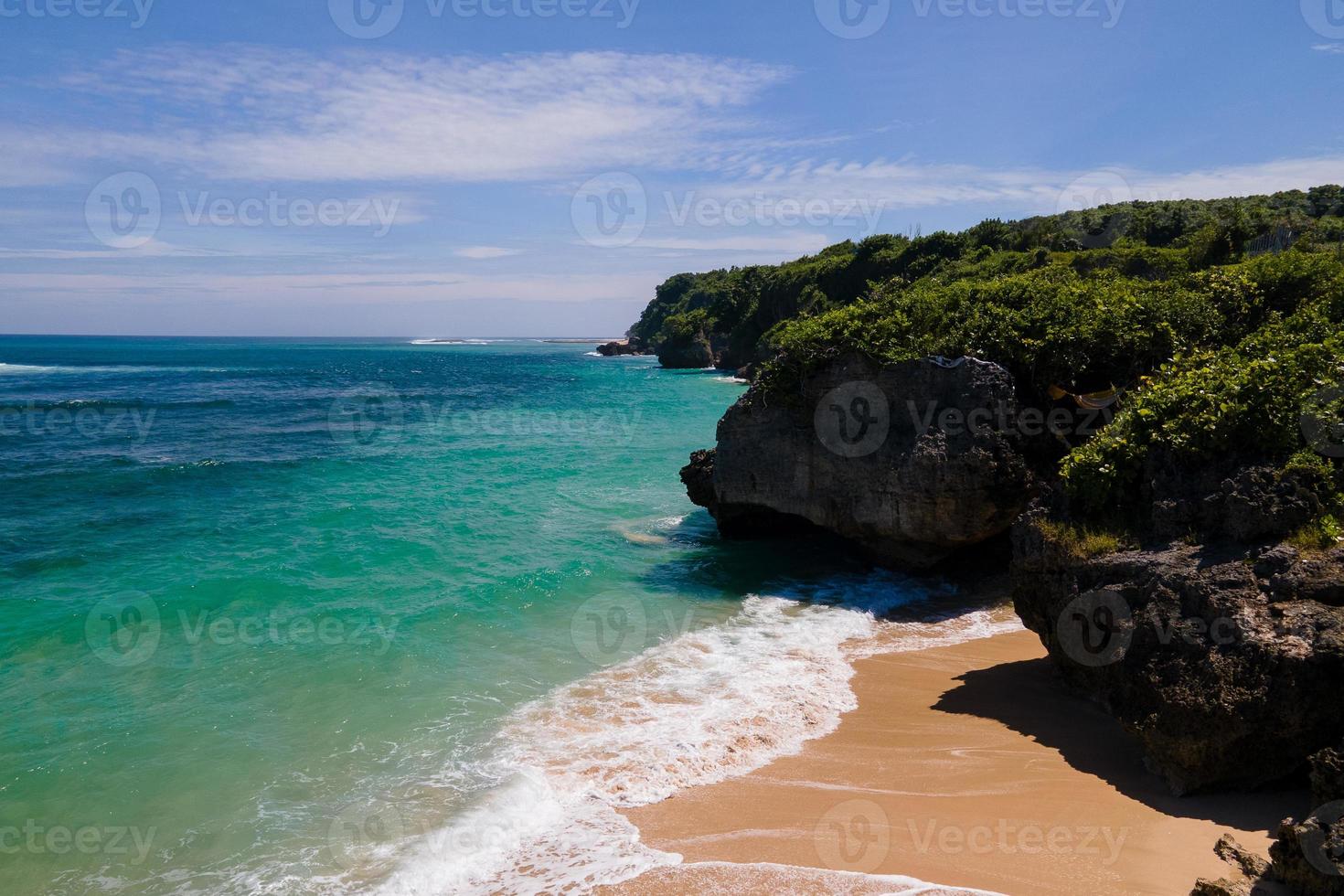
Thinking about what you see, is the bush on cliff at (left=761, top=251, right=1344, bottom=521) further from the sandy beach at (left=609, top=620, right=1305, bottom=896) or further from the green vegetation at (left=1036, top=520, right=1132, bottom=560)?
the sandy beach at (left=609, top=620, right=1305, bottom=896)

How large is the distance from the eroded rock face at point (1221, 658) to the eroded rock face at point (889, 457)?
14.4 feet

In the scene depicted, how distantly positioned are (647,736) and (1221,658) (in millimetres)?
5957

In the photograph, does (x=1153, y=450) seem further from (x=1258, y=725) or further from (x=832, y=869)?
(x=832, y=869)

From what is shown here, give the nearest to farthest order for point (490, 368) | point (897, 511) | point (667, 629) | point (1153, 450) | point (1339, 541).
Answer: point (1339, 541), point (1153, 450), point (667, 629), point (897, 511), point (490, 368)

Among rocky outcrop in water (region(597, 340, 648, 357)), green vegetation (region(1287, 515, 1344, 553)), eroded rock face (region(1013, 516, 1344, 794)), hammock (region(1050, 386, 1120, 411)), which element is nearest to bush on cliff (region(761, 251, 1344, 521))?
hammock (region(1050, 386, 1120, 411))

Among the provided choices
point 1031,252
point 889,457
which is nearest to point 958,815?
point 889,457

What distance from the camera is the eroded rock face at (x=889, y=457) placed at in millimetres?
12875

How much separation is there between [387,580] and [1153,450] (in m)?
12.8

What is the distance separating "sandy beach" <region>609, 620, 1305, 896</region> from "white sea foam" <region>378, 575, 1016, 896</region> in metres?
0.31

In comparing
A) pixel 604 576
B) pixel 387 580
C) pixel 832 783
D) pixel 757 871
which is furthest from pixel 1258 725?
pixel 387 580

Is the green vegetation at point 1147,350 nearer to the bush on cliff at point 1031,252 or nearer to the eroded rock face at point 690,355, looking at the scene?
the bush on cliff at point 1031,252

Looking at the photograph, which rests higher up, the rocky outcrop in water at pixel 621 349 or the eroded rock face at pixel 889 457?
the rocky outcrop in water at pixel 621 349

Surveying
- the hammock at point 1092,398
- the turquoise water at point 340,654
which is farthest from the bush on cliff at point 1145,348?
the turquoise water at point 340,654

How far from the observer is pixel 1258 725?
669 centimetres
